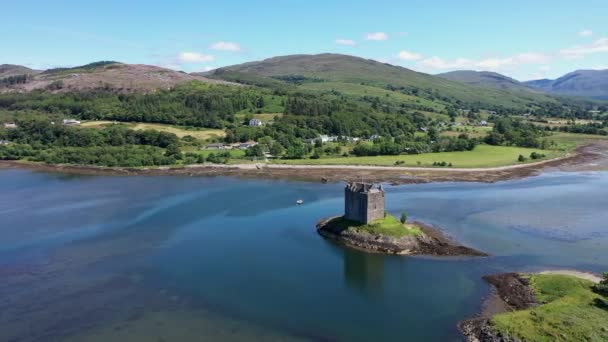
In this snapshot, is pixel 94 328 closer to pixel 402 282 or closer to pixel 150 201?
pixel 402 282

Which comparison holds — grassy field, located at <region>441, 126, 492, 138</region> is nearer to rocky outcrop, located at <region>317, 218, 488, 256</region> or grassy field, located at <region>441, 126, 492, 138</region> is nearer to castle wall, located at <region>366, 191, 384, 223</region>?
castle wall, located at <region>366, 191, 384, 223</region>

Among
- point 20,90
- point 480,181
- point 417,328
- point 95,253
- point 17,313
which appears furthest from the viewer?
point 20,90

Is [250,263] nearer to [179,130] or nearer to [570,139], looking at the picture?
[179,130]

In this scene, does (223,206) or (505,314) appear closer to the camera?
(505,314)

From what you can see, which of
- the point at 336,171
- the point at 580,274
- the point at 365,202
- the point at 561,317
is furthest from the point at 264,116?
the point at 561,317

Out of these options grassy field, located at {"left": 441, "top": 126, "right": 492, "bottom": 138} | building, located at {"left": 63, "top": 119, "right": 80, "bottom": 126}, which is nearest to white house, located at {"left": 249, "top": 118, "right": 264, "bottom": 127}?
building, located at {"left": 63, "top": 119, "right": 80, "bottom": 126}

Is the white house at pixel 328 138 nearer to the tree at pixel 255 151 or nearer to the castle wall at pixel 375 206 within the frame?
the tree at pixel 255 151

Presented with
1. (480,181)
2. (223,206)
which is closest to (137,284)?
(223,206)
